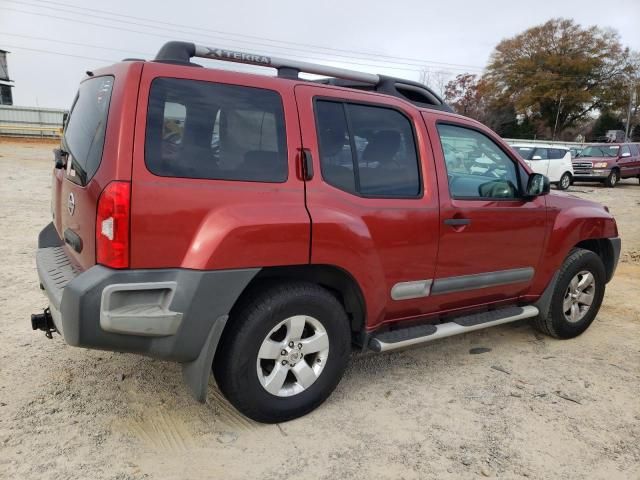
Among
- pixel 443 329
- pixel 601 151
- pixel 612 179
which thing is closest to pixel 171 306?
pixel 443 329

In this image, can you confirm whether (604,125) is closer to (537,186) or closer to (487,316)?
(537,186)

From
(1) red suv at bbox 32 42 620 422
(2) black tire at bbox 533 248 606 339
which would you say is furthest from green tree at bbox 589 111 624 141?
(1) red suv at bbox 32 42 620 422

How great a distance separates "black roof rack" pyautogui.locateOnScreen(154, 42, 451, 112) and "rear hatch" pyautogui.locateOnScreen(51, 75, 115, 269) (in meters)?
0.39

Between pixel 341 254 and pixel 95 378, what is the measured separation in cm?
184

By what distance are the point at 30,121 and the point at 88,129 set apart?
118ft

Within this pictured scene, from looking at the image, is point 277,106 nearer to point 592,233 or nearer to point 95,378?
point 95,378

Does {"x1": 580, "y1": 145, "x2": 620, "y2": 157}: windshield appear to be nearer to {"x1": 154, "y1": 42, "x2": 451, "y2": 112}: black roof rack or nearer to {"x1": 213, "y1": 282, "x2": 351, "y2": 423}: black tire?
{"x1": 154, "y1": 42, "x2": 451, "y2": 112}: black roof rack

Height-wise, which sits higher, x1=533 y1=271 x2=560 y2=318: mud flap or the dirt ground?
x1=533 y1=271 x2=560 y2=318: mud flap

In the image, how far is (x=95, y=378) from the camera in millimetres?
3303

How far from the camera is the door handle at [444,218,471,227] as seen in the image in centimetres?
334

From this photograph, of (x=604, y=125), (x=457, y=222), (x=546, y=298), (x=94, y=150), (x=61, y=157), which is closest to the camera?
(x=94, y=150)

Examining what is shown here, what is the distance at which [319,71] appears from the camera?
10.5ft

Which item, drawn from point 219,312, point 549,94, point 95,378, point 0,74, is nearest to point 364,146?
point 219,312

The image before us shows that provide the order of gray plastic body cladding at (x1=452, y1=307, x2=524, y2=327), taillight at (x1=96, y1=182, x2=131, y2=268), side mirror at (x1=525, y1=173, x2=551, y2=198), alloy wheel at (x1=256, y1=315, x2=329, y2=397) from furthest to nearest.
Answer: side mirror at (x1=525, y1=173, x2=551, y2=198) < gray plastic body cladding at (x1=452, y1=307, x2=524, y2=327) < alloy wheel at (x1=256, y1=315, x2=329, y2=397) < taillight at (x1=96, y1=182, x2=131, y2=268)
